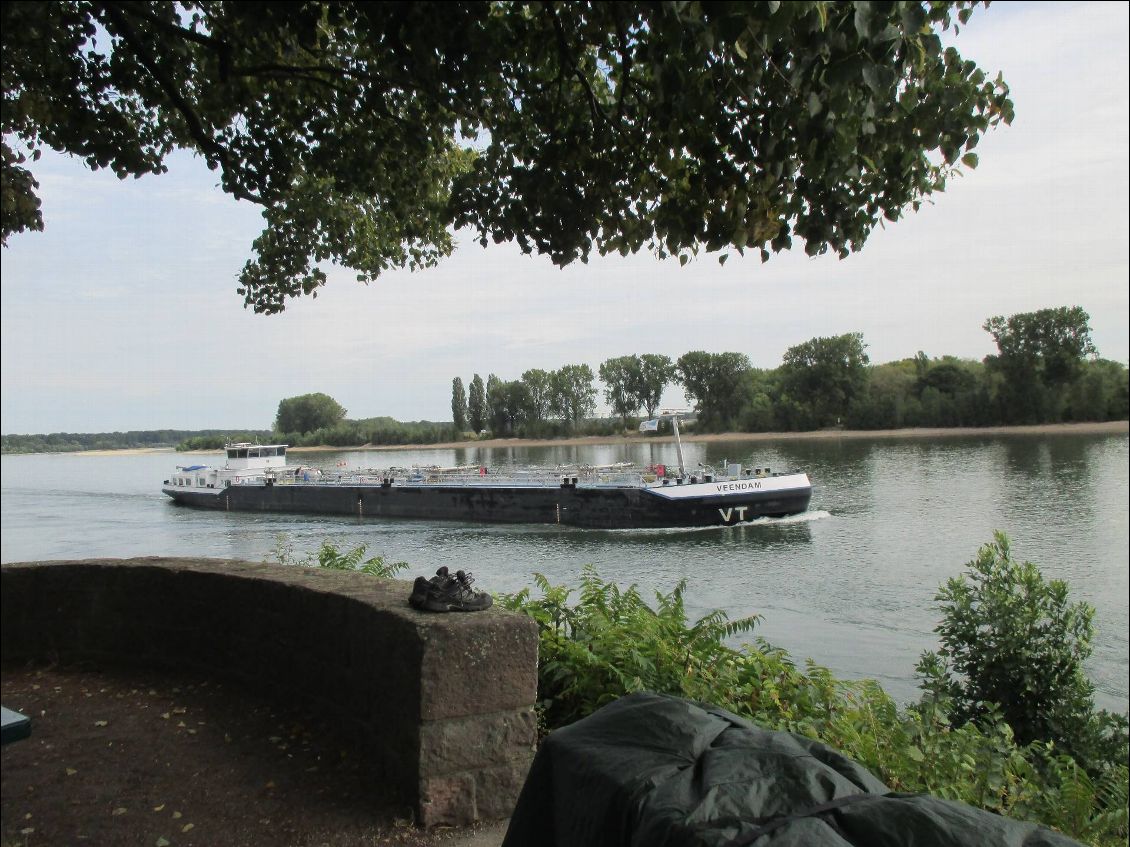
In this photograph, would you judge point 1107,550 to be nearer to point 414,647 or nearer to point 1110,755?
point 1110,755

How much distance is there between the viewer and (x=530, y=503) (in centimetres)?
3089

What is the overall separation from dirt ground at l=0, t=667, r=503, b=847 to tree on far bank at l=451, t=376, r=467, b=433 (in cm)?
1894

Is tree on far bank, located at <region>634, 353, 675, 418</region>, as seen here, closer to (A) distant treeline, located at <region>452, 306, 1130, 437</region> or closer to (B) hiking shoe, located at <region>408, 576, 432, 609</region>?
(A) distant treeline, located at <region>452, 306, 1130, 437</region>

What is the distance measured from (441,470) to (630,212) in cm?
2904

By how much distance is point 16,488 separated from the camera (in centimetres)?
5753

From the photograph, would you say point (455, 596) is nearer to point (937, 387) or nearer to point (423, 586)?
point (423, 586)

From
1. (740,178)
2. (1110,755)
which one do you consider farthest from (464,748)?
(1110,755)

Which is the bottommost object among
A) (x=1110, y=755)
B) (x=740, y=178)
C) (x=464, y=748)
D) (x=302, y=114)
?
(x=1110, y=755)

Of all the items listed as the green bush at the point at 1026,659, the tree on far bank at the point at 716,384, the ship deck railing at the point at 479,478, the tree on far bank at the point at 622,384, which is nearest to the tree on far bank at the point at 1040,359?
the tree on far bank at the point at 716,384

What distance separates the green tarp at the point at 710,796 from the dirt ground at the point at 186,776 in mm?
1628

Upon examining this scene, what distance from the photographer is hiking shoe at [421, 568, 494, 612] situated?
3.40 m

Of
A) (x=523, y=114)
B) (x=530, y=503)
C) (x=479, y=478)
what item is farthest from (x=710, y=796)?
(x=479, y=478)

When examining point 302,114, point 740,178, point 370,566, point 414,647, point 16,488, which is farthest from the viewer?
point 16,488

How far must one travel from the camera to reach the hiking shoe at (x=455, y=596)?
11.2 feet
